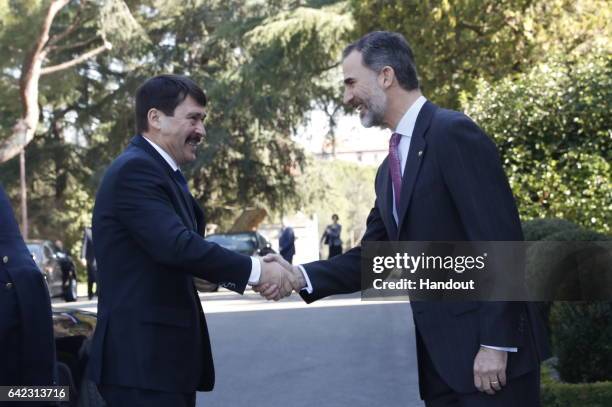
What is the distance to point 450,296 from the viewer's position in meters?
4.30

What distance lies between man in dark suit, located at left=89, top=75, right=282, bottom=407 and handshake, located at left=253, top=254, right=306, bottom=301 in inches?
17.1

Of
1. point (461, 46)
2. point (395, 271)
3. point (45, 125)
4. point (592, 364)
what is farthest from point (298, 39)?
point (395, 271)

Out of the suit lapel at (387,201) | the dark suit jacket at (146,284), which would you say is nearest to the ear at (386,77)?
the suit lapel at (387,201)

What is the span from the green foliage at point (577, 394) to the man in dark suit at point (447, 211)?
368cm

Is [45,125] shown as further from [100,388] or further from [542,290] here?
[100,388]

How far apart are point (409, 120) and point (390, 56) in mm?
260

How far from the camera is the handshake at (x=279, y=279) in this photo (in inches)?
207


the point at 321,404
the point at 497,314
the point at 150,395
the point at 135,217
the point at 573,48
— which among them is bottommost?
the point at 321,404

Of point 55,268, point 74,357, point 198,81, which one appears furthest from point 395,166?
point 198,81

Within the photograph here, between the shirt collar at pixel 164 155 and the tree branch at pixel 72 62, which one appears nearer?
the shirt collar at pixel 164 155

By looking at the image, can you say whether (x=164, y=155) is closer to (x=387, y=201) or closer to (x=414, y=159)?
(x=387, y=201)

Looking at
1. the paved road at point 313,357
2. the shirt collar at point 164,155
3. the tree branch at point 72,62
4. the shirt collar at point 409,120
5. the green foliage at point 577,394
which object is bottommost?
the paved road at point 313,357

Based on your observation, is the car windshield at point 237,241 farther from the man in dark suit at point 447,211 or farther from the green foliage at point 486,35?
the man in dark suit at point 447,211

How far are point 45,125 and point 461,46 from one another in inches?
1161
